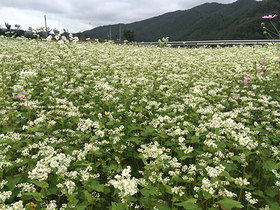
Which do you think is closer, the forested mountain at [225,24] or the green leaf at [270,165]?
the green leaf at [270,165]

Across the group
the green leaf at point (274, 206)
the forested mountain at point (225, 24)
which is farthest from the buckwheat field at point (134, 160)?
the forested mountain at point (225, 24)

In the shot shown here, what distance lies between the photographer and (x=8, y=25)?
80.5 feet

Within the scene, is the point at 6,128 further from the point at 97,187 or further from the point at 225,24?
the point at 225,24

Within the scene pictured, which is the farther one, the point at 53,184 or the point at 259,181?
the point at 259,181

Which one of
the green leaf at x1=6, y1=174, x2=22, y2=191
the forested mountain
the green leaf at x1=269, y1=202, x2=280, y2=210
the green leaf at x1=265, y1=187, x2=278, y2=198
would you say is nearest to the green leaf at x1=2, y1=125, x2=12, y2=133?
the green leaf at x1=6, y1=174, x2=22, y2=191

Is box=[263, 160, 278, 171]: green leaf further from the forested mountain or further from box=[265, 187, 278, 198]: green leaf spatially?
the forested mountain

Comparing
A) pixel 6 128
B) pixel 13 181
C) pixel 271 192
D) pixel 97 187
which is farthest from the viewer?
pixel 6 128

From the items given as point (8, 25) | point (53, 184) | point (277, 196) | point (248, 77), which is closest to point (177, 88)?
point (248, 77)

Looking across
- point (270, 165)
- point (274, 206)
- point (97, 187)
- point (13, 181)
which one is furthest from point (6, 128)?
point (270, 165)

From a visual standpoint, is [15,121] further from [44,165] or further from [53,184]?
[44,165]

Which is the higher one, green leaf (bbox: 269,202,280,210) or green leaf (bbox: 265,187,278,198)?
green leaf (bbox: 269,202,280,210)

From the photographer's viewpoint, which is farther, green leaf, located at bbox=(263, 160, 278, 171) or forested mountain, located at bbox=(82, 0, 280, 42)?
forested mountain, located at bbox=(82, 0, 280, 42)

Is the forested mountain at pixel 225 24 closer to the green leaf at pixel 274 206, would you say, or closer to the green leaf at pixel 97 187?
the green leaf at pixel 274 206

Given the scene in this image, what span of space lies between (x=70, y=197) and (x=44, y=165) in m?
0.58
